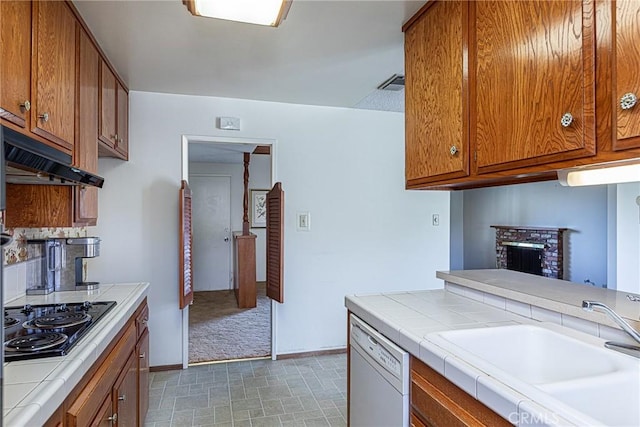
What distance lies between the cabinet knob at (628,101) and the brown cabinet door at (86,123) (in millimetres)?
2247

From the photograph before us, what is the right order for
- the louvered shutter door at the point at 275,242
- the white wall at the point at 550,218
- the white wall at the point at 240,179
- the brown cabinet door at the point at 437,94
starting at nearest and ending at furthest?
the brown cabinet door at the point at 437,94 → the louvered shutter door at the point at 275,242 → the white wall at the point at 550,218 → the white wall at the point at 240,179

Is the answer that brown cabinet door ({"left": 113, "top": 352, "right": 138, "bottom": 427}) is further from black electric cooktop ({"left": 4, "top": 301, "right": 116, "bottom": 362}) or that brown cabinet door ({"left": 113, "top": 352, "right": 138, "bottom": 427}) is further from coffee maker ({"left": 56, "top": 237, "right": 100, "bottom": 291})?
coffee maker ({"left": 56, "top": 237, "right": 100, "bottom": 291})

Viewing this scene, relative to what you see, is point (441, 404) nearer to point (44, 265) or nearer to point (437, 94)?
point (437, 94)

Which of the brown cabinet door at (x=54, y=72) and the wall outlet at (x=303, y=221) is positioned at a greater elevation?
the brown cabinet door at (x=54, y=72)

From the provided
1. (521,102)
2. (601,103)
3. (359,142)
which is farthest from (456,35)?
(359,142)

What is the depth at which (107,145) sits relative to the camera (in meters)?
2.47

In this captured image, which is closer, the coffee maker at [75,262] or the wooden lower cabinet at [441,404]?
the wooden lower cabinet at [441,404]

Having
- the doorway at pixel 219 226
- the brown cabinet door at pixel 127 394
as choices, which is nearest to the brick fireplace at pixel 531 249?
the doorway at pixel 219 226

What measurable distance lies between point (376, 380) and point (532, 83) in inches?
51.7

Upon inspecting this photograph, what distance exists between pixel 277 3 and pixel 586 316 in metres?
1.60

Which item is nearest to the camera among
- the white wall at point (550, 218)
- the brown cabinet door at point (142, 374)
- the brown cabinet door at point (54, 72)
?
the brown cabinet door at point (54, 72)

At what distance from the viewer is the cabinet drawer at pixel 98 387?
116 cm

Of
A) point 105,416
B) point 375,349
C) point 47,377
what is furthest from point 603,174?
point 105,416

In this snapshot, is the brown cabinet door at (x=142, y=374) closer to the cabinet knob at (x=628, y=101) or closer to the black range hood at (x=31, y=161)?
the black range hood at (x=31, y=161)
